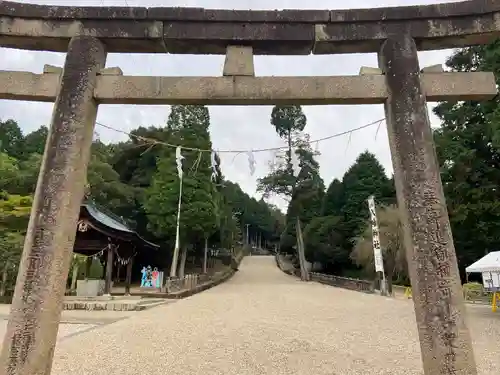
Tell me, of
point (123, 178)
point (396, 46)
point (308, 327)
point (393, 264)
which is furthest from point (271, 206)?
point (396, 46)

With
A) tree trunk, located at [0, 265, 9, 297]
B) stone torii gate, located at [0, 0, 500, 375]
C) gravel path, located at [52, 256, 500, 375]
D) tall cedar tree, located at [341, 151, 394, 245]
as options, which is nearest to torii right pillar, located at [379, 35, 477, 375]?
stone torii gate, located at [0, 0, 500, 375]

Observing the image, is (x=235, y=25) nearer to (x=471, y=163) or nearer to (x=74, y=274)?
(x=471, y=163)

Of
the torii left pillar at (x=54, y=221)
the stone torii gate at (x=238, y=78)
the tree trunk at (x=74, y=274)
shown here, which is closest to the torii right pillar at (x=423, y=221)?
the stone torii gate at (x=238, y=78)

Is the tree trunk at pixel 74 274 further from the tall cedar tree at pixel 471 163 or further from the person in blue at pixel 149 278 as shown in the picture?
the tall cedar tree at pixel 471 163

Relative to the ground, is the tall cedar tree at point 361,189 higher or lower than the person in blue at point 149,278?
higher

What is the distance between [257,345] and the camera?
24.9ft

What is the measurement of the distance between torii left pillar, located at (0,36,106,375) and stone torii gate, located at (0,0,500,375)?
0.01 meters

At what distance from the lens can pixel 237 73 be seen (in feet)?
14.8

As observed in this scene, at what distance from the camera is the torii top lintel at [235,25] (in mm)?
4473

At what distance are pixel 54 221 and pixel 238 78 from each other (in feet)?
8.35

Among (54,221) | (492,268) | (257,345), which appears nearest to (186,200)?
(492,268)

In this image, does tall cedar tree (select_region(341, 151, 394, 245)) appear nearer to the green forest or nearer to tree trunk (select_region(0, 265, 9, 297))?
the green forest

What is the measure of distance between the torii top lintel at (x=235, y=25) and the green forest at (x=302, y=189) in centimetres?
249

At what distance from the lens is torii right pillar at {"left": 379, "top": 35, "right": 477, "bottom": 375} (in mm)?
3611
